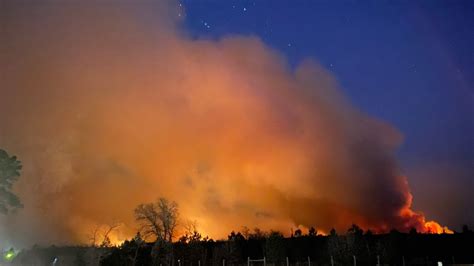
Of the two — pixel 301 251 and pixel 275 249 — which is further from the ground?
pixel 301 251

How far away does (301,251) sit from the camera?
238 feet

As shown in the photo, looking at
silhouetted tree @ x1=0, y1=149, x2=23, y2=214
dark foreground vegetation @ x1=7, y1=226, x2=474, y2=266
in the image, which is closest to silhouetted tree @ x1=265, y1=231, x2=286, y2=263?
dark foreground vegetation @ x1=7, y1=226, x2=474, y2=266

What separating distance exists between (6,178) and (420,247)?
49544 mm

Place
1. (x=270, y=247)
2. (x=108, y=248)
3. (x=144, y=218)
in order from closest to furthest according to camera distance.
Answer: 1. (x=270, y=247)
2. (x=108, y=248)
3. (x=144, y=218)

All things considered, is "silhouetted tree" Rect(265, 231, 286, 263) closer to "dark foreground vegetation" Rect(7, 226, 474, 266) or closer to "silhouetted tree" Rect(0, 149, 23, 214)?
"dark foreground vegetation" Rect(7, 226, 474, 266)

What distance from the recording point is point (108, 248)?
7350cm

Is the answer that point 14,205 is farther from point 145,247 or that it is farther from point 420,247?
point 420,247

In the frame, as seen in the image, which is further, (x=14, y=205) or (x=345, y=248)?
(x=345, y=248)

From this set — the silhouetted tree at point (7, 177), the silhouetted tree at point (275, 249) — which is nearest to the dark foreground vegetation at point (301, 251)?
the silhouetted tree at point (275, 249)

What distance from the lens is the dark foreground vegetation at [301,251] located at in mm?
55312

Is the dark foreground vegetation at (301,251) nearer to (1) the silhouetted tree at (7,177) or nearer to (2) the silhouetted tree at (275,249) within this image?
(2) the silhouetted tree at (275,249)

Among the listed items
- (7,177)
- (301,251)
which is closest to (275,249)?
(301,251)

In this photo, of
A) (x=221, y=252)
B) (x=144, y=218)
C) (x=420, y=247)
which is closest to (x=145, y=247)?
(x=144, y=218)

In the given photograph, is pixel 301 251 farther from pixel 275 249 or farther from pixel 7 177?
pixel 7 177
